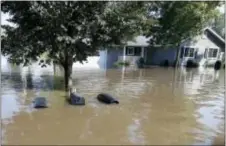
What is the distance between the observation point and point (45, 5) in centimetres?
1148

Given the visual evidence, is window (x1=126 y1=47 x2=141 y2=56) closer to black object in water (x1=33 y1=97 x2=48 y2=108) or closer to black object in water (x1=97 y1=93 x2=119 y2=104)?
black object in water (x1=97 y1=93 x2=119 y2=104)

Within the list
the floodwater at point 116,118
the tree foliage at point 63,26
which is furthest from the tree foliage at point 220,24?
the tree foliage at point 63,26

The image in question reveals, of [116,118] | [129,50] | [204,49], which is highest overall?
[204,49]

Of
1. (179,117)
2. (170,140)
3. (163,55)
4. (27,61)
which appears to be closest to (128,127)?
(170,140)

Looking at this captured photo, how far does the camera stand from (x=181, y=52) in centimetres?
3147

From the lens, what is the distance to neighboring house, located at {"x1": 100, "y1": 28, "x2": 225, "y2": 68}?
100ft

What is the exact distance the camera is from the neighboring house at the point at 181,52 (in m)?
30.6

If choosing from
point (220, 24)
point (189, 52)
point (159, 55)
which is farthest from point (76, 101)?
point (220, 24)

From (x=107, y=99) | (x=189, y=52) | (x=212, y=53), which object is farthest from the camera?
(x=212, y=53)

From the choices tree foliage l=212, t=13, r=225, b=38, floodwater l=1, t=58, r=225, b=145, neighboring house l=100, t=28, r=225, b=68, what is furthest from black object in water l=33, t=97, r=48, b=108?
tree foliage l=212, t=13, r=225, b=38

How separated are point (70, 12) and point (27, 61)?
298cm

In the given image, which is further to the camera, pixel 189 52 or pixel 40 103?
pixel 189 52

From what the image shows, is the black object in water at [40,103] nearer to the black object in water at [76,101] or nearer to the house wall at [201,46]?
the black object in water at [76,101]

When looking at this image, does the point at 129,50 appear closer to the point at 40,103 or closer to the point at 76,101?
the point at 76,101
